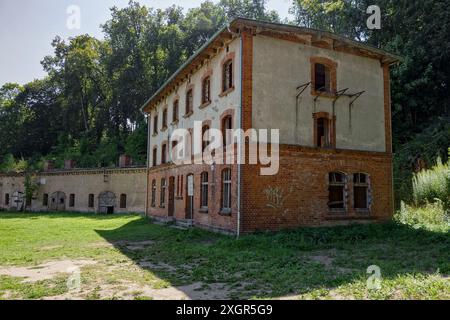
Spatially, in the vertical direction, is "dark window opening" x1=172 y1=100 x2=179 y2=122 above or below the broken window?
above

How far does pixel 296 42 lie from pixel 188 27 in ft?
103

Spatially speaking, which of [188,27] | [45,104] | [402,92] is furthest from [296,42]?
[45,104]

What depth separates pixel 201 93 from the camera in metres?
17.7

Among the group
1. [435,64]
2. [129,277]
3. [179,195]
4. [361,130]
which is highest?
[435,64]

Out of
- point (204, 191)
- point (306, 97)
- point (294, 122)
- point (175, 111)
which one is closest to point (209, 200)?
point (204, 191)

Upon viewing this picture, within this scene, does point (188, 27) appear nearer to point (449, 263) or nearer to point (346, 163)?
point (346, 163)

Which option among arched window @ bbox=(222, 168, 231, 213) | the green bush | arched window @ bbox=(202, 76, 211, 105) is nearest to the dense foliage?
the green bush

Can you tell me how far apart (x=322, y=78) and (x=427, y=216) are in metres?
6.70

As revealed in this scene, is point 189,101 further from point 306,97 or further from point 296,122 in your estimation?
point 296,122

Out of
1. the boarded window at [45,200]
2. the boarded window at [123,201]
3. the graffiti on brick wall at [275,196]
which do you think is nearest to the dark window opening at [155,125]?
the boarded window at [123,201]

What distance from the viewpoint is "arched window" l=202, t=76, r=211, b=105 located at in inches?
674

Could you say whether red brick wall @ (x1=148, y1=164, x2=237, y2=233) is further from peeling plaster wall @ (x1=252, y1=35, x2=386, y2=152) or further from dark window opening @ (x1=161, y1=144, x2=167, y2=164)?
peeling plaster wall @ (x1=252, y1=35, x2=386, y2=152)

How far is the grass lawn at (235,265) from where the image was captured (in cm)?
649

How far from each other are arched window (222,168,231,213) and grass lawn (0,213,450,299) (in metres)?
1.25
